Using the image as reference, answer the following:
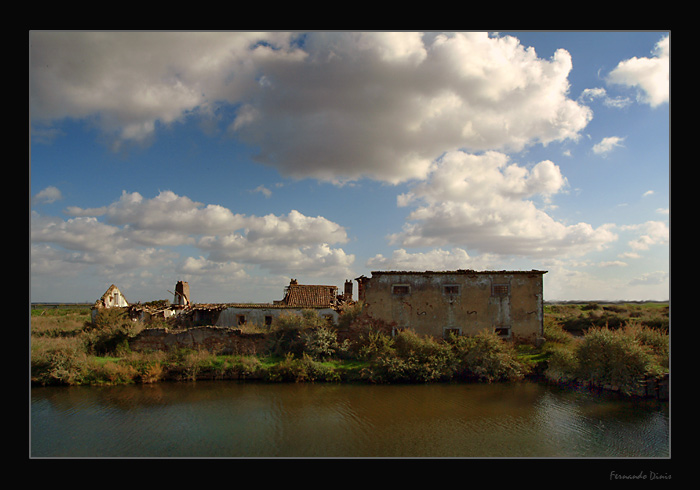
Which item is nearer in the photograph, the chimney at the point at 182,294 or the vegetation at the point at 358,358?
the vegetation at the point at 358,358

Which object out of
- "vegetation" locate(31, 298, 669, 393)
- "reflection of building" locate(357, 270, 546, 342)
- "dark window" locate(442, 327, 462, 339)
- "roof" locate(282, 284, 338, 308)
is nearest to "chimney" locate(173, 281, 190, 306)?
"roof" locate(282, 284, 338, 308)

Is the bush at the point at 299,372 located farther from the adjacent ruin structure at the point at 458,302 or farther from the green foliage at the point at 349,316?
the adjacent ruin structure at the point at 458,302

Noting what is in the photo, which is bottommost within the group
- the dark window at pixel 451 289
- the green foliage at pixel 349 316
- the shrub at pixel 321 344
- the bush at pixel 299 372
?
the bush at pixel 299 372

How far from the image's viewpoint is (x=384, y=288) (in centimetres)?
2169

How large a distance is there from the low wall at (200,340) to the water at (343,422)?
3794 mm

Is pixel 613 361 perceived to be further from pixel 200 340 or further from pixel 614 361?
pixel 200 340

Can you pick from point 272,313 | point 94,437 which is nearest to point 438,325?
point 272,313

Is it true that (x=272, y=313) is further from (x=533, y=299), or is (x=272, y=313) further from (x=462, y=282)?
(x=533, y=299)

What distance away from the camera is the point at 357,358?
20.1 m

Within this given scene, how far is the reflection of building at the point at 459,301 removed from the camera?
21.5 metres

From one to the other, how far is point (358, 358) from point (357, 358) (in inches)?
3.8

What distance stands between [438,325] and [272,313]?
11.8 metres

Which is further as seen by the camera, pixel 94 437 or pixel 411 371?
pixel 411 371

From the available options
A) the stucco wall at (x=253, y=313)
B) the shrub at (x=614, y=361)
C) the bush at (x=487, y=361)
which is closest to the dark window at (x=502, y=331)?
the bush at (x=487, y=361)
